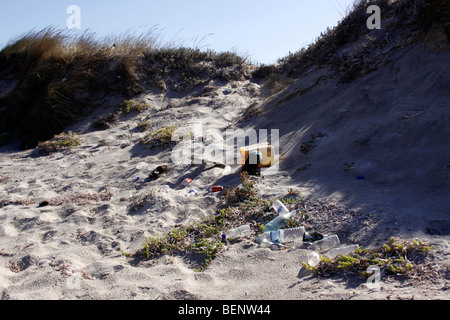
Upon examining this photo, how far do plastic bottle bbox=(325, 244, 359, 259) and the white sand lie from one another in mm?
131

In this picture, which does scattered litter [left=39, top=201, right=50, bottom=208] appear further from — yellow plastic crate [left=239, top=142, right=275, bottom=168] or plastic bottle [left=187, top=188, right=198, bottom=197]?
yellow plastic crate [left=239, top=142, right=275, bottom=168]

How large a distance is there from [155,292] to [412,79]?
4.25 metres

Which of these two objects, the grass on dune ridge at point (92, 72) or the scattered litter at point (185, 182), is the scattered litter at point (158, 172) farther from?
the grass on dune ridge at point (92, 72)

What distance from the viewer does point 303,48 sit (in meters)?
7.91

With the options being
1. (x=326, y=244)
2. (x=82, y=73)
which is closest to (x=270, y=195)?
(x=326, y=244)

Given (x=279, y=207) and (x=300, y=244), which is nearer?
(x=300, y=244)

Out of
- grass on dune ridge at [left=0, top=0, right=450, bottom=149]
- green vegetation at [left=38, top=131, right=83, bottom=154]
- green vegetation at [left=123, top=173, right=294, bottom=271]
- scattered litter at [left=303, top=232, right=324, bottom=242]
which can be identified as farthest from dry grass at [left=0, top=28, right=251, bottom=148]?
scattered litter at [left=303, top=232, right=324, bottom=242]

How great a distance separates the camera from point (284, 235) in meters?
3.34

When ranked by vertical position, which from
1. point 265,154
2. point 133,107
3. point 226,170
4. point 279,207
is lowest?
point 279,207

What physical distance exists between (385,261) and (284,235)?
3.13 feet

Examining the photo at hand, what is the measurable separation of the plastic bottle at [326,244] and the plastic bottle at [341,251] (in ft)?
0.36

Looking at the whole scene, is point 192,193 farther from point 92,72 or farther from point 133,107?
point 92,72
